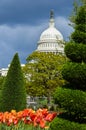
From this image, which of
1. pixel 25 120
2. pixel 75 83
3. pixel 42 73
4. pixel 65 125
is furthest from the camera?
pixel 42 73

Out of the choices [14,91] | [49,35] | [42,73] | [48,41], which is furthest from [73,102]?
[49,35]

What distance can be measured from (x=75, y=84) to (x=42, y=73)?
54612 millimetres

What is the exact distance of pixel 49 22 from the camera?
154625 millimetres

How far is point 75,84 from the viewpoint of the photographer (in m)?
9.65

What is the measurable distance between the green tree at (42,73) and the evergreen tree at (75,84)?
52.4 metres

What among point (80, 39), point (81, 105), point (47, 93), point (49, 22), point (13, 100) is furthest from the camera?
point (49, 22)

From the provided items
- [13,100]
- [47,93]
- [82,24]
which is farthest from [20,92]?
[47,93]

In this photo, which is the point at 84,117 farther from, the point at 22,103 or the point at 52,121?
the point at 22,103

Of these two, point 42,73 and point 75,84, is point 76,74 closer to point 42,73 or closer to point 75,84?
point 75,84

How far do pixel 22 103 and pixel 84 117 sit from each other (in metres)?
10.3

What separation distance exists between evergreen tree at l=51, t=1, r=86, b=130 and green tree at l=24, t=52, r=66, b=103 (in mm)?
52402

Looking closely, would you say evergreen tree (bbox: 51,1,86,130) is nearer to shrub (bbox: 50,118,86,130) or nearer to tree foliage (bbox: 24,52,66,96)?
shrub (bbox: 50,118,86,130)

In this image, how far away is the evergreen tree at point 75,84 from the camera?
30.3 ft

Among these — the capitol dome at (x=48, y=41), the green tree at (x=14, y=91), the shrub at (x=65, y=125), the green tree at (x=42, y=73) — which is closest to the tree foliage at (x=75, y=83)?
the shrub at (x=65, y=125)
